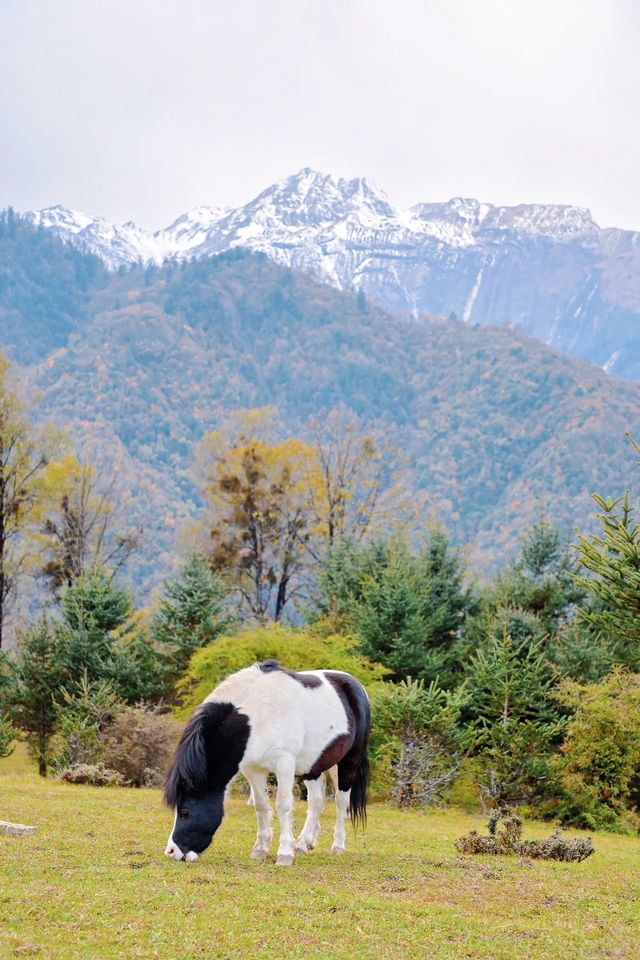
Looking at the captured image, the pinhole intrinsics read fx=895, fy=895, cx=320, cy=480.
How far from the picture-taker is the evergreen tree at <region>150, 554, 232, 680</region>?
30.0 meters

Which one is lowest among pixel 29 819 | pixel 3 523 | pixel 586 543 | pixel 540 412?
pixel 29 819

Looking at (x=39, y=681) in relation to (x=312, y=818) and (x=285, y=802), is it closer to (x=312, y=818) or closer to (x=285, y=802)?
(x=312, y=818)

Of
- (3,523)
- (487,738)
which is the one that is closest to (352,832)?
(487,738)

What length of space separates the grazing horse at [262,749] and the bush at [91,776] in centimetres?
1079

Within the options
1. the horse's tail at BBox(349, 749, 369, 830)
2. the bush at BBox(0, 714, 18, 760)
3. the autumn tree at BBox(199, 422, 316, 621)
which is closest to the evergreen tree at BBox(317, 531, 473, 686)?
the autumn tree at BBox(199, 422, 316, 621)

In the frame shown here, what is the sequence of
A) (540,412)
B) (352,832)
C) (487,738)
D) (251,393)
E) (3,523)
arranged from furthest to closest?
(251,393) → (540,412) → (3,523) → (487,738) → (352,832)

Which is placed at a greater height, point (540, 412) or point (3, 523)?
point (540, 412)

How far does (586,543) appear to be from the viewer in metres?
10.1

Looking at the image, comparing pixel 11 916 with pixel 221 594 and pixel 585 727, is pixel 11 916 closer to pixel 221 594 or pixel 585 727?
pixel 585 727

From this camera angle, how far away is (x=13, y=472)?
126 feet

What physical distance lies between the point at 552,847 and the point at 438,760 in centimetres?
982

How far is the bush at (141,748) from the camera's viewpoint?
72.4ft

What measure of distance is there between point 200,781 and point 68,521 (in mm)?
33763

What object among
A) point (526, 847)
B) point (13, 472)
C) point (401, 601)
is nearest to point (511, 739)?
point (401, 601)
